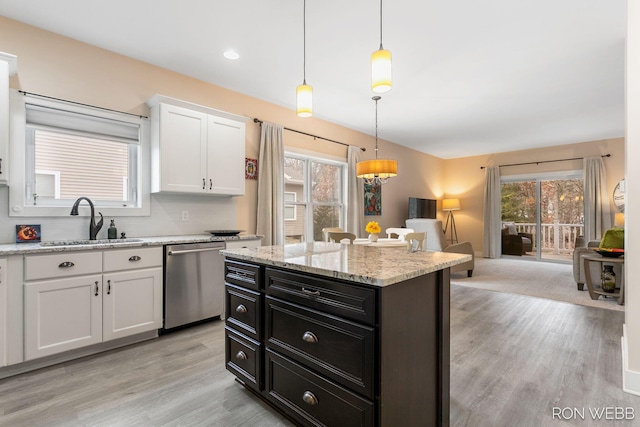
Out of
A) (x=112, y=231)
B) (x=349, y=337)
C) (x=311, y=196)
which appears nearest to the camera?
(x=349, y=337)

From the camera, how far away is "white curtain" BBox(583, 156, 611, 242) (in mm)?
6555

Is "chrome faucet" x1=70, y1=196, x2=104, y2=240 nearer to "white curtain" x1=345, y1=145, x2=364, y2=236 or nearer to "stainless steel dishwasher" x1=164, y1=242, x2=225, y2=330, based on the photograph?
"stainless steel dishwasher" x1=164, y1=242, x2=225, y2=330

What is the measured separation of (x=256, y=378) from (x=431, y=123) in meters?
5.06

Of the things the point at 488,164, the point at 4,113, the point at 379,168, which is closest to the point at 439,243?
the point at 379,168

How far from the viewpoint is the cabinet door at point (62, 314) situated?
2.24 metres

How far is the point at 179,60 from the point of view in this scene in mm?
3305

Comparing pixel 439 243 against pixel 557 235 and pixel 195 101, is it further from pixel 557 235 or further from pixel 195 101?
pixel 195 101

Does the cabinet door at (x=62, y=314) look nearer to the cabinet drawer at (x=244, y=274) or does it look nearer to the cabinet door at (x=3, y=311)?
the cabinet door at (x=3, y=311)

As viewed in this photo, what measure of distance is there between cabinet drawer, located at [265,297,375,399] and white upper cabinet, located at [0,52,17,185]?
2.33 meters

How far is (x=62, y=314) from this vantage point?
7.74 feet

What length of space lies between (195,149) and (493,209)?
739 centimetres

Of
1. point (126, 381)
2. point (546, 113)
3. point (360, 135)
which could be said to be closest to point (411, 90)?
point (360, 135)

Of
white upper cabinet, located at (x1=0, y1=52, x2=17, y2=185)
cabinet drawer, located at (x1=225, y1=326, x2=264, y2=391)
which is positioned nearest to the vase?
cabinet drawer, located at (x1=225, y1=326, x2=264, y2=391)

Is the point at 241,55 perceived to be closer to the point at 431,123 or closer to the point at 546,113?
the point at 431,123
